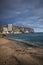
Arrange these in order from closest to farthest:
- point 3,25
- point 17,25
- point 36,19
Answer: point 36,19 → point 17,25 → point 3,25

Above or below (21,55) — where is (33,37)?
above

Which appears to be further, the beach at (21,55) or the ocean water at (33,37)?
the ocean water at (33,37)

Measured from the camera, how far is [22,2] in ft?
6.89

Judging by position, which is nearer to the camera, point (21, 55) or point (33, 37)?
point (21, 55)

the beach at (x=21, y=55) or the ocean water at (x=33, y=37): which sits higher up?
the ocean water at (x=33, y=37)

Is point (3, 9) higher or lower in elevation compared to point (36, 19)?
higher

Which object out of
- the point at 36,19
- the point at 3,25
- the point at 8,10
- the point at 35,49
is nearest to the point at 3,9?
the point at 8,10

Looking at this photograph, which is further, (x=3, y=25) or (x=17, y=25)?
(x=3, y=25)

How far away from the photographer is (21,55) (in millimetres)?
1871

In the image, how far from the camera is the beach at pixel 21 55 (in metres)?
1.71

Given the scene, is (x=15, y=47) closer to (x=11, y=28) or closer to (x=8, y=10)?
(x=11, y=28)

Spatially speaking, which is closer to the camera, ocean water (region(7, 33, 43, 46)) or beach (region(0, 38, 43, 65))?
beach (region(0, 38, 43, 65))

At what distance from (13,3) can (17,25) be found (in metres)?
0.41

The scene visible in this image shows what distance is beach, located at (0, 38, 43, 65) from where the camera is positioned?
5.61 feet
